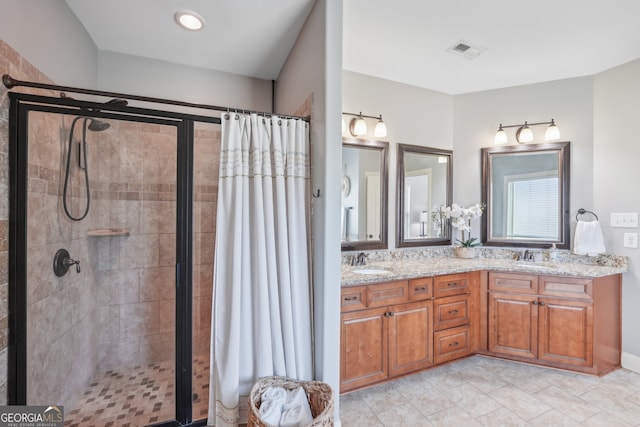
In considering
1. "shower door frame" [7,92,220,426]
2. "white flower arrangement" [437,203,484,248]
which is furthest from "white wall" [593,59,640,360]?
"shower door frame" [7,92,220,426]

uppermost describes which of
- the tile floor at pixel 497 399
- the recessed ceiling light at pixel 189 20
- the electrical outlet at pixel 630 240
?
the recessed ceiling light at pixel 189 20

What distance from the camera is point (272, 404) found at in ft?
4.87

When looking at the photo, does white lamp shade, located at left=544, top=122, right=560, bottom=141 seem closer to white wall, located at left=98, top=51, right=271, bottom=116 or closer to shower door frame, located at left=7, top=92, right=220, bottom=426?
white wall, located at left=98, top=51, right=271, bottom=116

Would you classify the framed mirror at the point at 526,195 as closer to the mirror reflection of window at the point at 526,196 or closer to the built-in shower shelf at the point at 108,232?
the mirror reflection of window at the point at 526,196

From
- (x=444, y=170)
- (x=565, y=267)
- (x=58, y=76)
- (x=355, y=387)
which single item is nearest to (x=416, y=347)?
(x=355, y=387)

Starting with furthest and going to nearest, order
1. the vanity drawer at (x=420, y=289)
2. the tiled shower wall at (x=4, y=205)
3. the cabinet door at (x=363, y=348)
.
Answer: the vanity drawer at (x=420, y=289)
the cabinet door at (x=363, y=348)
the tiled shower wall at (x=4, y=205)

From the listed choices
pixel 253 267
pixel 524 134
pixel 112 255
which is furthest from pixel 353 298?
pixel 524 134

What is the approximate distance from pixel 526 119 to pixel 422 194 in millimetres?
1293

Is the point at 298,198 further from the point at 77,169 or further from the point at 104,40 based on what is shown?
the point at 104,40

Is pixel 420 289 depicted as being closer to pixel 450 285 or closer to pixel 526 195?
pixel 450 285

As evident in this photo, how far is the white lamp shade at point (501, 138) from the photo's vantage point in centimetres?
307

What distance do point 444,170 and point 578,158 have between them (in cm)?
118

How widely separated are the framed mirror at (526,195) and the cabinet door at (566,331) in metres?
0.70

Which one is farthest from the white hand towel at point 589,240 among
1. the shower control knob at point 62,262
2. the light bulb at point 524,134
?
the shower control knob at point 62,262
